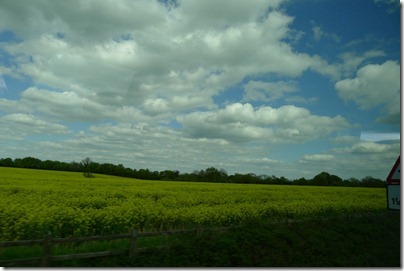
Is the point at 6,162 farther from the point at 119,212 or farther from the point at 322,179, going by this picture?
the point at 119,212

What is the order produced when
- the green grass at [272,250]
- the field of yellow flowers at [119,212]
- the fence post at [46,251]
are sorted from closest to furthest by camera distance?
the fence post at [46,251], the green grass at [272,250], the field of yellow flowers at [119,212]

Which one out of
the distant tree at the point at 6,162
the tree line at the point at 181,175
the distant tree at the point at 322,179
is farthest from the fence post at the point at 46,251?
the distant tree at the point at 6,162

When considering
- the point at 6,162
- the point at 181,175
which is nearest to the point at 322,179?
the point at 181,175

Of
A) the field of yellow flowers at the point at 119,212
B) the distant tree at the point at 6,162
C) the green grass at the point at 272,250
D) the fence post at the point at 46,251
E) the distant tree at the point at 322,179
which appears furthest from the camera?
the distant tree at the point at 6,162

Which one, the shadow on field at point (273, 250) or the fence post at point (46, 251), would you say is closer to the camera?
the fence post at point (46, 251)

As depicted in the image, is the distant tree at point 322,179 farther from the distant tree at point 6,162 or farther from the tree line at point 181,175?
the distant tree at point 6,162

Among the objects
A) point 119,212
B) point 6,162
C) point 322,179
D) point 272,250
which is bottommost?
point 272,250

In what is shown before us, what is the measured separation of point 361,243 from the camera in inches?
416

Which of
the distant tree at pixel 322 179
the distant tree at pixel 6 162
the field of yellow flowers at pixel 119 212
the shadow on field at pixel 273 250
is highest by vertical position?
the distant tree at pixel 6 162

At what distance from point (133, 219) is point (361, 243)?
7.07 metres

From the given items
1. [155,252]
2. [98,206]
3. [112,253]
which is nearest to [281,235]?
[155,252]

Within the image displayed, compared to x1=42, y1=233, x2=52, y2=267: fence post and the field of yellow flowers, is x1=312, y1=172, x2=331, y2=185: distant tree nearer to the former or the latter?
the field of yellow flowers

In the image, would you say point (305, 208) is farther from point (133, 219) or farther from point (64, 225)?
point (64, 225)

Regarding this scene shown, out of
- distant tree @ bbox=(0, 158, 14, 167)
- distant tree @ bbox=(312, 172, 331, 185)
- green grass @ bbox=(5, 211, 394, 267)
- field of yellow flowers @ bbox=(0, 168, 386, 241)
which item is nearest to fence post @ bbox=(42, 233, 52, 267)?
green grass @ bbox=(5, 211, 394, 267)
